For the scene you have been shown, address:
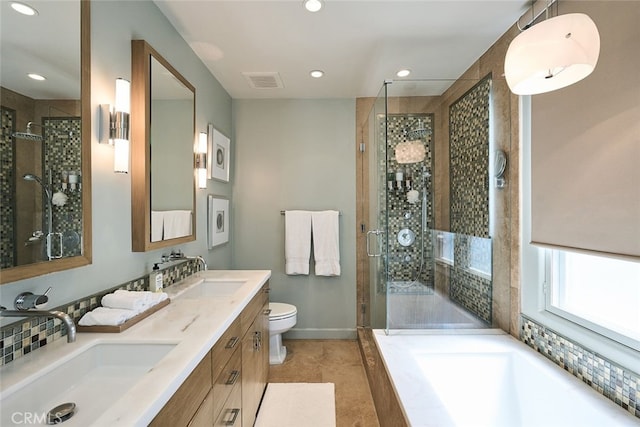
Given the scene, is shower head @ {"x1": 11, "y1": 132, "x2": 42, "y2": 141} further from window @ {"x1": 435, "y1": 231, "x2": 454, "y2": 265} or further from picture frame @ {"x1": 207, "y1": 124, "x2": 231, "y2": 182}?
window @ {"x1": 435, "y1": 231, "x2": 454, "y2": 265}

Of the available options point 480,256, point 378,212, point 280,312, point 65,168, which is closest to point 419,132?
point 378,212

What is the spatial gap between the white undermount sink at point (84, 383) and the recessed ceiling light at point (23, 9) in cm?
109

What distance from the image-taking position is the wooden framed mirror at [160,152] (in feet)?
5.07

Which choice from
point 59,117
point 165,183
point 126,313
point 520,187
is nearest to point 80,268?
point 126,313

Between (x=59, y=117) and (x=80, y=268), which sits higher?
(x=59, y=117)

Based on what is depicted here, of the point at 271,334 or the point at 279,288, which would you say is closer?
the point at 271,334

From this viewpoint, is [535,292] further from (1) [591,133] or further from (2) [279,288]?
(2) [279,288]

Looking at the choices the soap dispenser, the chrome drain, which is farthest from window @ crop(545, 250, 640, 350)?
the soap dispenser

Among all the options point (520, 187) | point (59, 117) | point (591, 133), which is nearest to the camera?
point (59, 117)

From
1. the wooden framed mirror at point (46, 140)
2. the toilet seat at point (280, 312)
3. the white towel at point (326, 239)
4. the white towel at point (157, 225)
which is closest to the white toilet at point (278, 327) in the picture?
the toilet seat at point (280, 312)

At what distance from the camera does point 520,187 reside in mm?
1850

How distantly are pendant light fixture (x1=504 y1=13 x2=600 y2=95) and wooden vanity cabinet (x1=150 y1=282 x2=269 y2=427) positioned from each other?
1683 mm

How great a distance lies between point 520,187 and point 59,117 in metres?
2.28

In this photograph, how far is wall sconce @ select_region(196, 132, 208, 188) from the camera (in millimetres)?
2279
